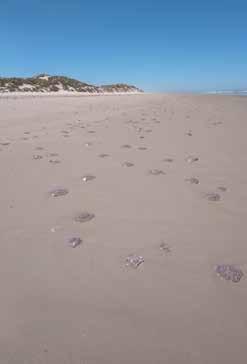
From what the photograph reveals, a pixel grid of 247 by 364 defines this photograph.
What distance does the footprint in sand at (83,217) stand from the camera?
3102mm

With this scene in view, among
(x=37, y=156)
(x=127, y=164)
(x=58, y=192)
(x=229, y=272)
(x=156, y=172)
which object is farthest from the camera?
(x=37, y=156)

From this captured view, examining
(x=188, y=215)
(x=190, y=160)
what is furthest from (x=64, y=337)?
(x=190, y=160)

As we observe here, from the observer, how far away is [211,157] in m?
5.56

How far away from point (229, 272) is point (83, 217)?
4.97 feet

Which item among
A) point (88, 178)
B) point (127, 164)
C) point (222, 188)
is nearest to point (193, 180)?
point (222, 188)

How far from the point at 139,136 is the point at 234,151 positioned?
2.54 m

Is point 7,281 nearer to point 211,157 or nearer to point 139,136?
point 211,157

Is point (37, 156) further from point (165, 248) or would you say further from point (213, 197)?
point (165, 248)

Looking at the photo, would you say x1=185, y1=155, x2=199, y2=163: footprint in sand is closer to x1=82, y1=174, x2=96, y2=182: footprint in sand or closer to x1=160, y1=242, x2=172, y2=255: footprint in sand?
x1=82, y1=174, x2=96, y2=182: footprint in sand

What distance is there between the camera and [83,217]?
10.3 ft

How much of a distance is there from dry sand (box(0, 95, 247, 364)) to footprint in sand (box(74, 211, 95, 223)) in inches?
0.4

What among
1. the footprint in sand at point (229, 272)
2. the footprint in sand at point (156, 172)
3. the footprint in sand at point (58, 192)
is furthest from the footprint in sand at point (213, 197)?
the footprint in sand at point (58, 192)

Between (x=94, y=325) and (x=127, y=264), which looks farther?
(x=127, y=264)

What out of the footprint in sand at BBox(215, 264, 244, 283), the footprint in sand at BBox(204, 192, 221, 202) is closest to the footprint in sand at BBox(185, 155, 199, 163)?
the footprint in sand at BBox(204, 192, 221, 202)
